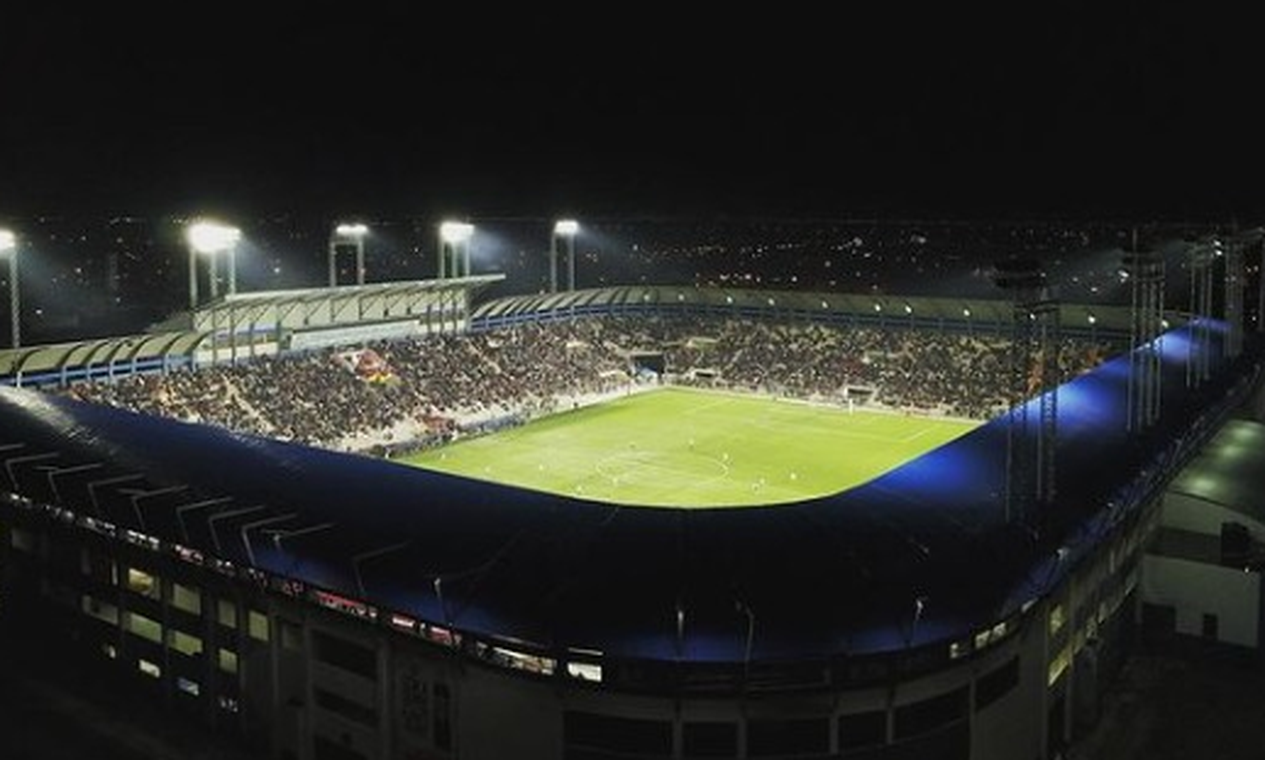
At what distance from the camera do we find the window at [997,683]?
25125 mm

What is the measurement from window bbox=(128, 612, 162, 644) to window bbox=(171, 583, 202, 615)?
1.04 meters

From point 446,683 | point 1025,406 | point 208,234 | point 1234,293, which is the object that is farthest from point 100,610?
point 1234,293

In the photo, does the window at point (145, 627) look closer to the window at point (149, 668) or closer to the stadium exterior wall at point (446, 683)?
the stadium exterior wall at point (446, 683)

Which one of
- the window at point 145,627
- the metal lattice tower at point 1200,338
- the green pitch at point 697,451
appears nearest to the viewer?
the window at point 145,627

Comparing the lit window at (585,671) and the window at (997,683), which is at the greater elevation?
the lit window at (585,671)

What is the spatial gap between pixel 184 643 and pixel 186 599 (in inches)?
43.7

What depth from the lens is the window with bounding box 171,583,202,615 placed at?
30.4 m

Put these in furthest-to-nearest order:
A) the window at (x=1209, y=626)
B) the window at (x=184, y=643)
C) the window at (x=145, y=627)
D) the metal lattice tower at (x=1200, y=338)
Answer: the metal lattice tower at (x=1200, y=338), the window at (x=1209, y=626), the window at (x=145, y=627), the window at (x=184, y=643)

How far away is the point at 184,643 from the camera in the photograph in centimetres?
3102

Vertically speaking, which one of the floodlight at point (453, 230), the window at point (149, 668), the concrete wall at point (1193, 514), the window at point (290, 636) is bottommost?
the window at point (149, 668)

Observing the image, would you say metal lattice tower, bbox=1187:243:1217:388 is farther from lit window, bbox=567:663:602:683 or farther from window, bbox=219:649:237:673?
window, bbox=219:649:237:673

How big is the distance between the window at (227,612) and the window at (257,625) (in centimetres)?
53

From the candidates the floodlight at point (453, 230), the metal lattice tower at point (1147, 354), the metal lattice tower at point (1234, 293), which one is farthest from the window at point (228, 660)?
the floodlight at point (453, 230)

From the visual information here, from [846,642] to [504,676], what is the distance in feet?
21.0
